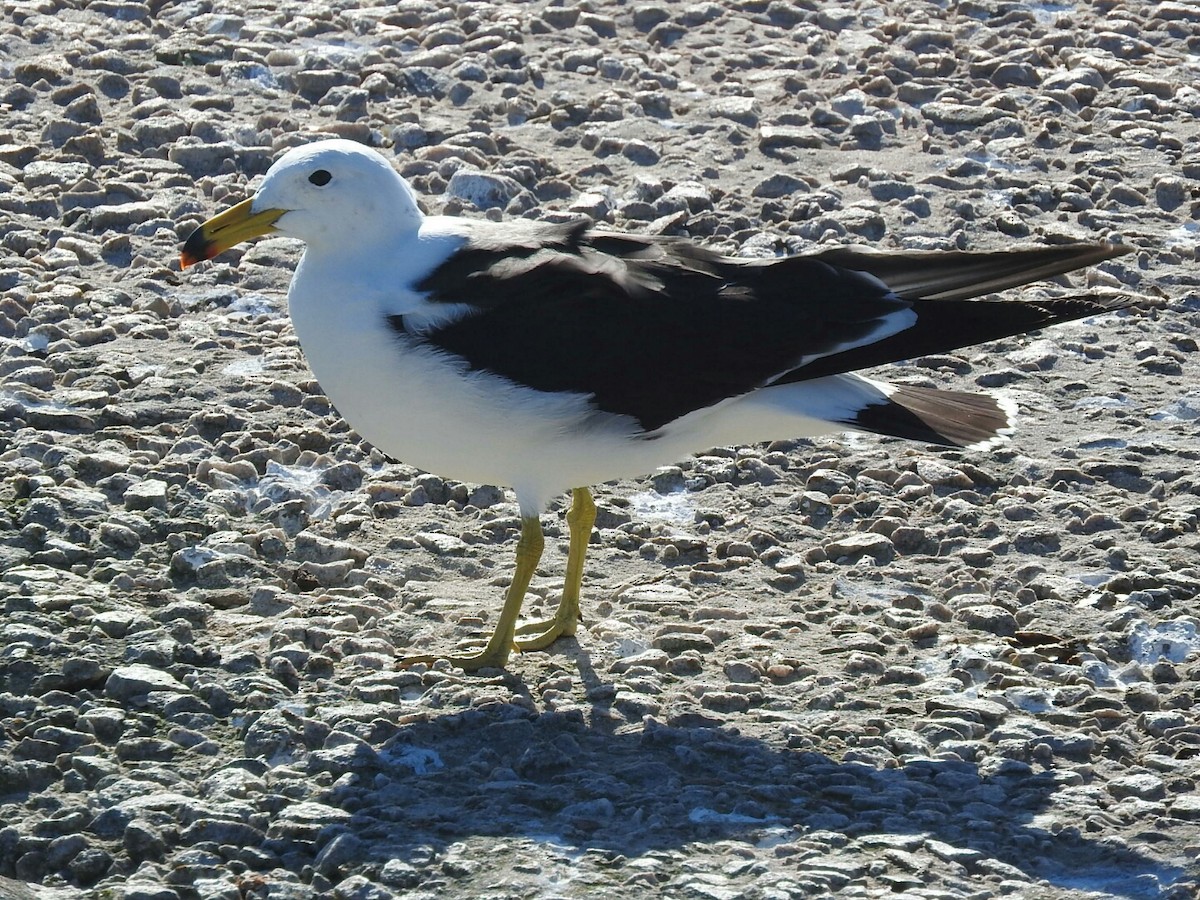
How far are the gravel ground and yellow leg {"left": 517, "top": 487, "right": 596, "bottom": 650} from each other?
78mm

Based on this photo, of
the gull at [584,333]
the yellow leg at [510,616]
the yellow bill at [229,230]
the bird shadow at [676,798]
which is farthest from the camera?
the yellow bill at [229,230]

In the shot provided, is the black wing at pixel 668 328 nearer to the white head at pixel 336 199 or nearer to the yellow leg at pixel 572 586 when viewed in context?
the white head at pixel 336 199

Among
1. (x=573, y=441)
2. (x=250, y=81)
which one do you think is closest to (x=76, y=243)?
(x=250, y=81)

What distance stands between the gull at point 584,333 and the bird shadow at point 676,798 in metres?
0.62

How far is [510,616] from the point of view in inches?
219

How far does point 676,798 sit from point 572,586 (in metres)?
1.24

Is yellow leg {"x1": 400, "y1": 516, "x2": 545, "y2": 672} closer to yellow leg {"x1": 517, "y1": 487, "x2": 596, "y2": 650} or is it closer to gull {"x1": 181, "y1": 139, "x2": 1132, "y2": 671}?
gull {"x1": 181, "y1": 139, "x2": 1132, "y2": 671}

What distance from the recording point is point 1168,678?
17.7 feet

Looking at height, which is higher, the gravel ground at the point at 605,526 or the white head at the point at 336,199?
the white head at the point at 336,199

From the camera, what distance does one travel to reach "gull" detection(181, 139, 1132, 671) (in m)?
5.33

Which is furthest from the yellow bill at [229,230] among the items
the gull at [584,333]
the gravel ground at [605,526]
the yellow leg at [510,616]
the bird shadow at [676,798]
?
the bird shadow at [676,798]

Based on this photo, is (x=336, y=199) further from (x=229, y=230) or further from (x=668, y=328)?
(x=668, y=328)

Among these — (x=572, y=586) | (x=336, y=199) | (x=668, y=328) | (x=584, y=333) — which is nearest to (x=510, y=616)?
(x=572, y=586)

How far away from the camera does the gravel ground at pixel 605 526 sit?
4.59 metres
